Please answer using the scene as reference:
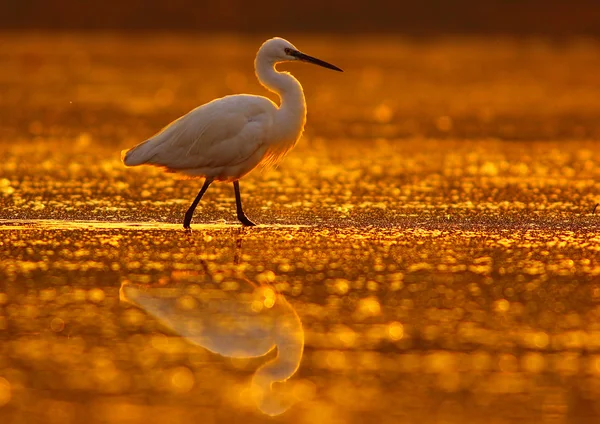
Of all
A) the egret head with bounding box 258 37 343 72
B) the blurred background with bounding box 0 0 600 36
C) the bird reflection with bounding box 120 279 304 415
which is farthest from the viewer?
the blurred background with bounding box 0 0 600 36

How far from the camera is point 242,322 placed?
796 centimetres

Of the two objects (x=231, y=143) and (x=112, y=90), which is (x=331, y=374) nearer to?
(x=231, y=143)

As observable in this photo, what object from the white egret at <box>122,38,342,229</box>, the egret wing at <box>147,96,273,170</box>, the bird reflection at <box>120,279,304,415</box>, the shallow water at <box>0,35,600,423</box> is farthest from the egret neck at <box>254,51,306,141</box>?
the bird reflection at <box>120,279,304,415</box>

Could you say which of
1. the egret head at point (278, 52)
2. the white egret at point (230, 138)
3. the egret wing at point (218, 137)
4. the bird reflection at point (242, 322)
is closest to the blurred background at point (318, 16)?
the egret head at point (278, 52)

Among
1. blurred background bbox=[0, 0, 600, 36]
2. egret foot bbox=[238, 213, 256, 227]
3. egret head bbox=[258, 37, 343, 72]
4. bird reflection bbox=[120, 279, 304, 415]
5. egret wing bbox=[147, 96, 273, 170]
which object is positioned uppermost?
blurred background bbox=[0, 0, 600, 36]

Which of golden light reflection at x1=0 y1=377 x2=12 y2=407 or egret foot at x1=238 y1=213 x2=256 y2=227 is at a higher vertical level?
egret foot at x1=238 y1=213 x2=256 y2=227

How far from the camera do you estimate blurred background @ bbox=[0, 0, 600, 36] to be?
45969mm

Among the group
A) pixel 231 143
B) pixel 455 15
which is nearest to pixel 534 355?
pixel 231 143

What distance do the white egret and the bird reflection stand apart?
2.61m

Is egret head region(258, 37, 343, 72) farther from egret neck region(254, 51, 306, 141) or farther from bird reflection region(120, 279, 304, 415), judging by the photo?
bird reflection region(120, 279, 304, 415)

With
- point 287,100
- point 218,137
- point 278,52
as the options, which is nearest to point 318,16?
point 278,52

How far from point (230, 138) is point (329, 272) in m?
2.47

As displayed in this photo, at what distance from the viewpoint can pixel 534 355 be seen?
733 centimetres

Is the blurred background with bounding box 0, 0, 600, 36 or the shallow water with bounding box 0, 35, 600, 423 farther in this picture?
the blurred background with bounding box 0, 0, 600, 36
